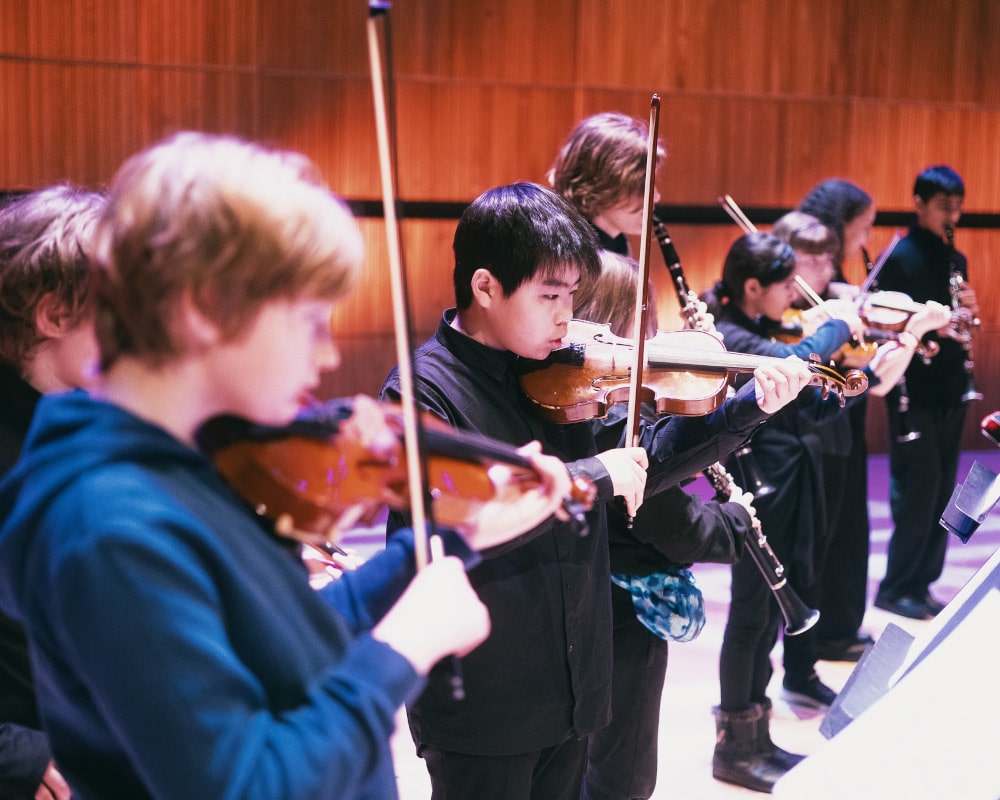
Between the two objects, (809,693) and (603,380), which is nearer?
(603,380)

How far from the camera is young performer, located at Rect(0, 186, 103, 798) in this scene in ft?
4.62

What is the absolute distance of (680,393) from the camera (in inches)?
78.8

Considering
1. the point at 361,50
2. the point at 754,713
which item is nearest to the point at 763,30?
the point at 361,50

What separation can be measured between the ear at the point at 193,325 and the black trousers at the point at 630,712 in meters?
1.49

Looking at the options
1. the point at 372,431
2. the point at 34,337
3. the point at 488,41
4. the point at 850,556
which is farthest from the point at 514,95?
Result: the point at 372,431

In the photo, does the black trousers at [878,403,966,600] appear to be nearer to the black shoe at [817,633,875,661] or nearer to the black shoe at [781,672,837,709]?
the black shoe at [817,633,875,661]

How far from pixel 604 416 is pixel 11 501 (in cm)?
116

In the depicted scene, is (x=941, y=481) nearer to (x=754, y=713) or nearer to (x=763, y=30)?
(x=754, y=713)

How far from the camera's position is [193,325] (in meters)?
0.84

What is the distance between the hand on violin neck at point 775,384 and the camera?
207 cm

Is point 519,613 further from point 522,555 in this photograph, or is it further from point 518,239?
point 518,239

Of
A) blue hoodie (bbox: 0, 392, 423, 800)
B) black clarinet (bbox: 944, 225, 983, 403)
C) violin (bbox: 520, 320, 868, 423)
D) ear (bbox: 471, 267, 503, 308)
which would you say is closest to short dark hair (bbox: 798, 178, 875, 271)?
black clarinet (bbox: 944, 225, 983, 403)

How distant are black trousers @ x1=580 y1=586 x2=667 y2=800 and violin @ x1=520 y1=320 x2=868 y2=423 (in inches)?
17.8

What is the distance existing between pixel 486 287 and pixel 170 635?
41.9 inches
